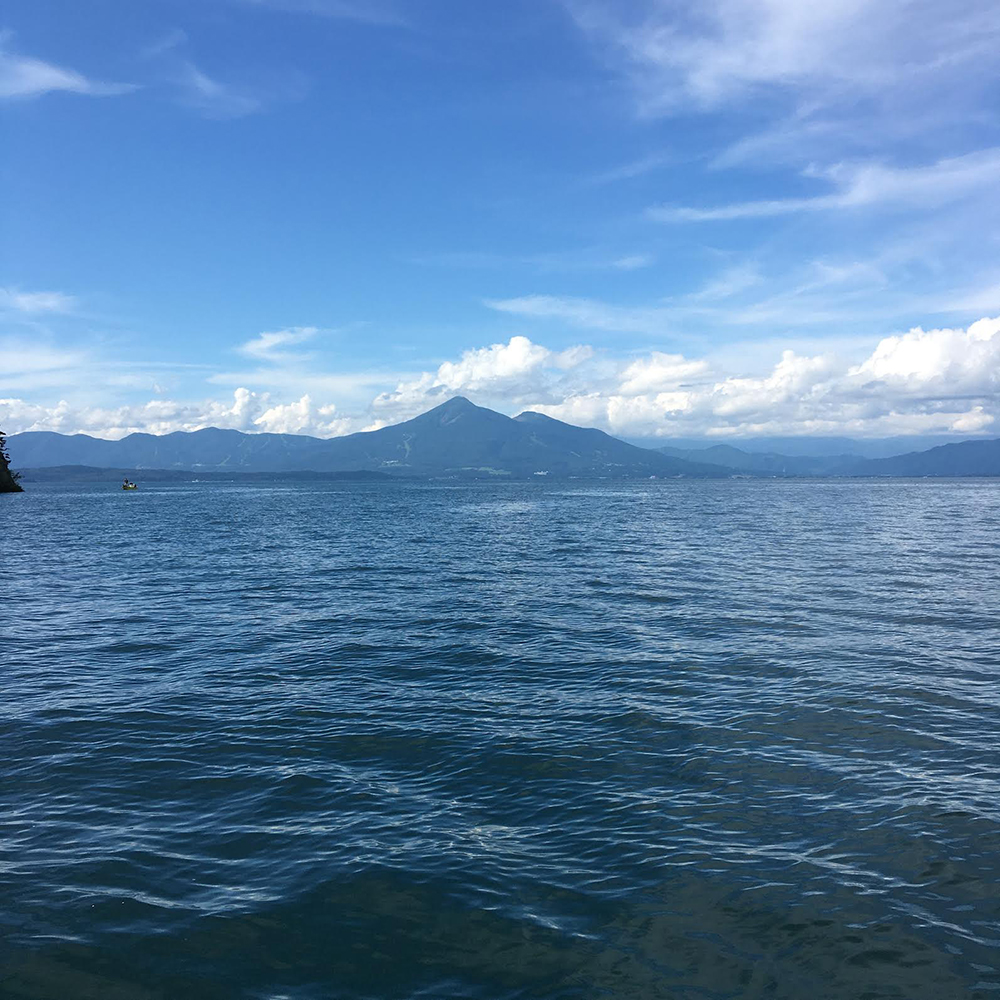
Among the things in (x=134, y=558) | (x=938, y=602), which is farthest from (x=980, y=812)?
(x=134, y=558)

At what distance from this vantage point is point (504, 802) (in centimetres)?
1605

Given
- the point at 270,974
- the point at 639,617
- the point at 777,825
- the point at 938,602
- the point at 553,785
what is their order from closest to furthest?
1. the point at 270,974
2. the point at 777,825
3. the point at 553,785
4. the point at 639,617
5. the point at 938,602

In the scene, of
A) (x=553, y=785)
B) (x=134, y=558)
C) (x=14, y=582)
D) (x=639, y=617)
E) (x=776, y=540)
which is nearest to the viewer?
(x=553, y=785)

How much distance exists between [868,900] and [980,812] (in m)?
4.79

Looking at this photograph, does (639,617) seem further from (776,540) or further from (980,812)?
(776,540)

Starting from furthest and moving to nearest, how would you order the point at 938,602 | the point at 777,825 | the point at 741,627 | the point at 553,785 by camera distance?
the point at 938,602, the point at 741,627, the point at 553,785, the point at 777,825

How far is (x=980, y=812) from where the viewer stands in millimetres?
15102

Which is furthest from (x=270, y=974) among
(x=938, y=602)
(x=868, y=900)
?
(x=938, y=602)

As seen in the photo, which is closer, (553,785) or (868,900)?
(868,900)

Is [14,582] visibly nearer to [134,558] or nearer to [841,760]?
[134,558]

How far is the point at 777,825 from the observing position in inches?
582

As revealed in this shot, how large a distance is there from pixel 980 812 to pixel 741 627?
17156mm

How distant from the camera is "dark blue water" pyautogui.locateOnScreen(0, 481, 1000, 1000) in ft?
36.2

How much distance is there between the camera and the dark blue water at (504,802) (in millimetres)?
11031
